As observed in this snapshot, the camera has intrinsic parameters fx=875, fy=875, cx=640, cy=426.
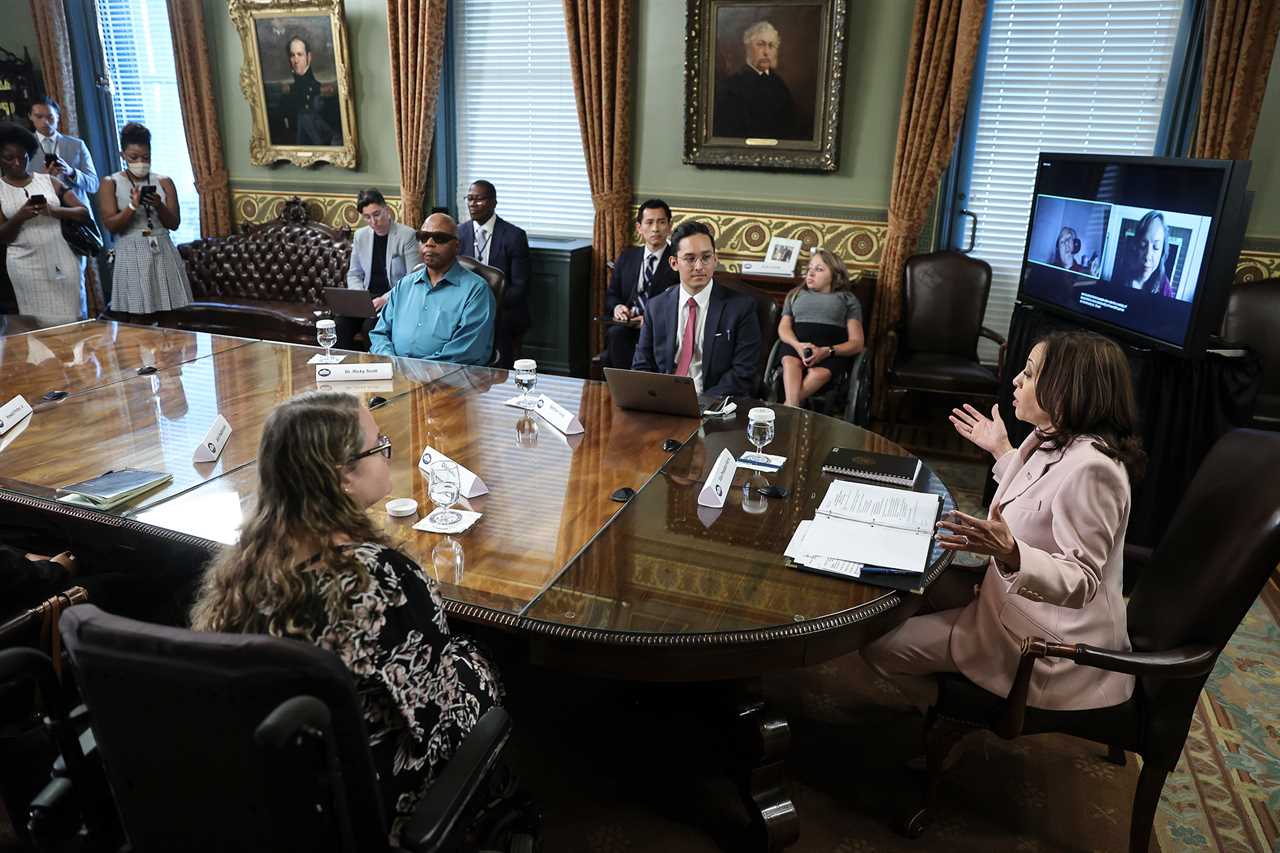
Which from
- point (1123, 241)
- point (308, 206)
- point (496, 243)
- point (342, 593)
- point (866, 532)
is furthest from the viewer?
point (308, 206)

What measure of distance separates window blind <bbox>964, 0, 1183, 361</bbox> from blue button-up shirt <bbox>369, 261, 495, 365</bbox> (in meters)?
2.94

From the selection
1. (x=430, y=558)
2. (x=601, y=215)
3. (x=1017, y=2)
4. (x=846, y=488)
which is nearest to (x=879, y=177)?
(x=1017, y=2)

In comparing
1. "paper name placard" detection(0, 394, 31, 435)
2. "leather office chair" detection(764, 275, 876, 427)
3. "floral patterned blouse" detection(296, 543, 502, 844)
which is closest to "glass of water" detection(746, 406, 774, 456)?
"floral patterned blouse" detection(296, 543, 502, 844)

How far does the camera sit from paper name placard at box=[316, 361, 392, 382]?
3209mm

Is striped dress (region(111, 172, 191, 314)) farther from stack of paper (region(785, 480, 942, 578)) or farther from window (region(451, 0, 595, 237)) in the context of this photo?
stack of paper (region(785, 480, 942, 578))

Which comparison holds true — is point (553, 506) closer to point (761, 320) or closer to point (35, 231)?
point (761, 320)

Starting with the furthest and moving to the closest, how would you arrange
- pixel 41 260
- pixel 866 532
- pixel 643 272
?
pixel 41 260 < pixel 643 272 < pixel 866 532

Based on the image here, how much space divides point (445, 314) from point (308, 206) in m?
3.21

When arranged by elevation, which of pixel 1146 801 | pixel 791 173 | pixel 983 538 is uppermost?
pixel 791 173

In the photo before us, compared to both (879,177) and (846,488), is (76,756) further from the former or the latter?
(879,177)

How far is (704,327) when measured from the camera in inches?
140

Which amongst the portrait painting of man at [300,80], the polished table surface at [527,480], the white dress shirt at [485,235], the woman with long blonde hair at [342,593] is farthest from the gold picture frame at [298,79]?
the woman with long blonde hair at [342,593]

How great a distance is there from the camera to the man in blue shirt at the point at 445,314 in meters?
3.89

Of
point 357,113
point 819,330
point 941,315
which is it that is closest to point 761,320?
point 819,330
